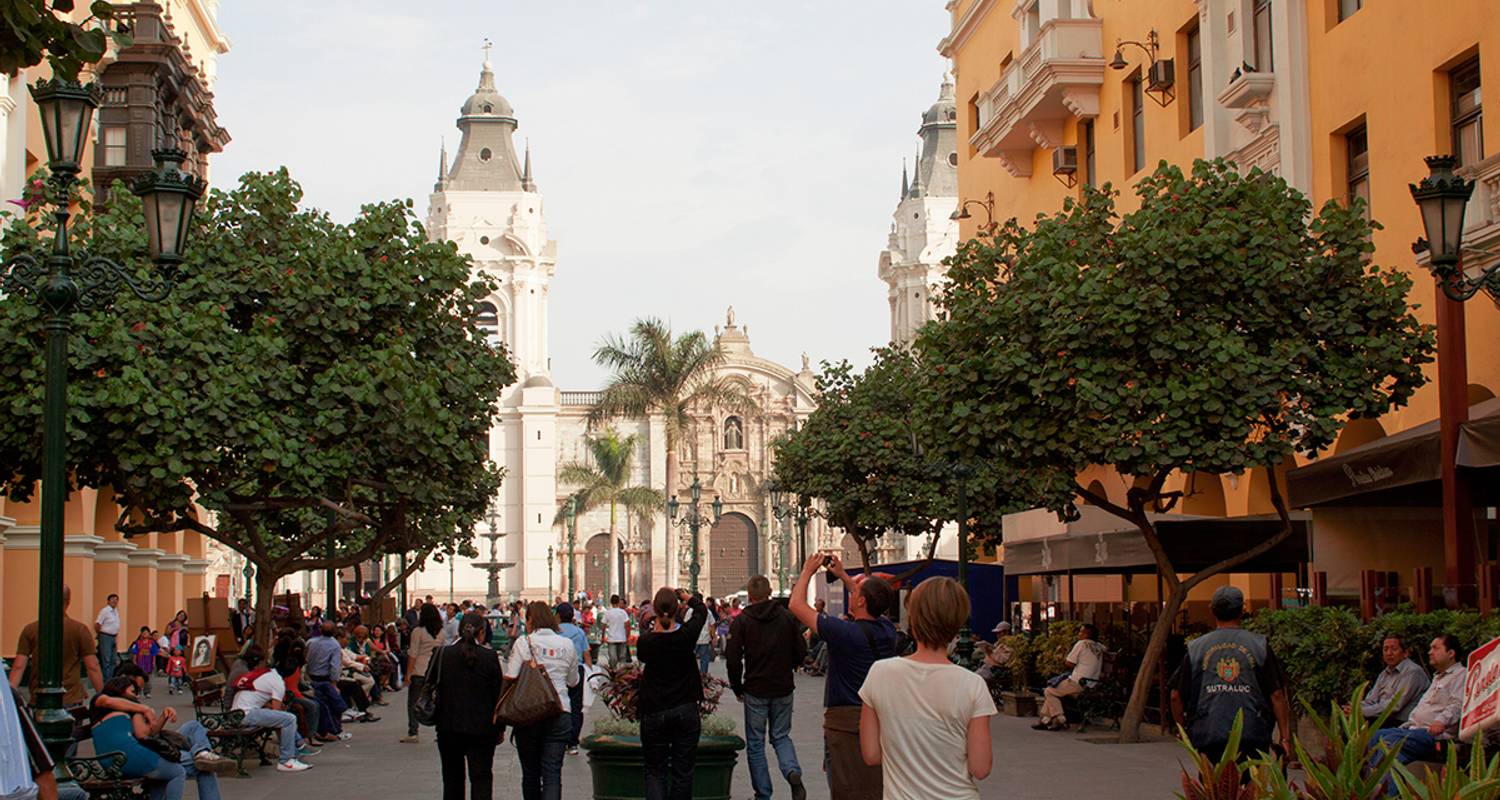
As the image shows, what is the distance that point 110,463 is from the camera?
20.6 meters

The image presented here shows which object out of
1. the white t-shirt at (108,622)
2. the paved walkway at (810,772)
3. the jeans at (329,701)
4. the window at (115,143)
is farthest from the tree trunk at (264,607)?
the window at (115,143)

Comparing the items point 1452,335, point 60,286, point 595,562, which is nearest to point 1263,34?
point 1452,335

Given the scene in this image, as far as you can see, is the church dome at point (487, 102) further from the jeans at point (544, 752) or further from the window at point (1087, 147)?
the jeans at point (544, 752)

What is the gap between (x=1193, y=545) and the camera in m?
18.8

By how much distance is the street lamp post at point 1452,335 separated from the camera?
12695 millimetres

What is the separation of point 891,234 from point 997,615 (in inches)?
1915

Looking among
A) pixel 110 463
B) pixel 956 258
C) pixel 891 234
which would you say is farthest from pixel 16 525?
pixel 891 234

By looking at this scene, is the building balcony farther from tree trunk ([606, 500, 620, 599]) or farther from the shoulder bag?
tree trunk ([606, 500, 620, 599])

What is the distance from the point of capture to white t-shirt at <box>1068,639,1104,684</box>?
1991cm

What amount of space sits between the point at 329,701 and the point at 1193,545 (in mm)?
9463

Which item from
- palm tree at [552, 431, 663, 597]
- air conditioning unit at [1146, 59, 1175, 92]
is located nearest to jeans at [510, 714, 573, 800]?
air conditioning unit at [1146, 59, 1175, 92]

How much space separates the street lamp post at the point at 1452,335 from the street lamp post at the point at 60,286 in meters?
8.39

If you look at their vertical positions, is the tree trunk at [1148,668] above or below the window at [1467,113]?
below

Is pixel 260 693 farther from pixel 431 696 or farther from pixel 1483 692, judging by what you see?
A: pixel 1483 692
